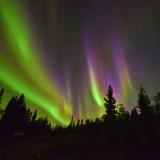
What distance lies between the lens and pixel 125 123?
43938mm

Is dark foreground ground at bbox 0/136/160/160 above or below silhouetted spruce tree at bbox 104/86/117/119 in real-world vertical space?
below

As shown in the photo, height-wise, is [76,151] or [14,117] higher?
[14,117]

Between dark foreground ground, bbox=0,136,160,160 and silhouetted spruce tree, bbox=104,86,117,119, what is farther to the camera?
silhouetted spruce tree, bbox=104,86,117,119

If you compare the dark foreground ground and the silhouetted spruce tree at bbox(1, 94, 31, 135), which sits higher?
the silhouetted spruce tree at bbox(1, 94, 31, 135)

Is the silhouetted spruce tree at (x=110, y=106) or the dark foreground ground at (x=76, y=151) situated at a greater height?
the silhouetted spruce tree at (x=110, y=106)

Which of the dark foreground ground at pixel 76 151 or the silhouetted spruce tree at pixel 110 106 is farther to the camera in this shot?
the silhouetted spruce tree at pixel 110 106

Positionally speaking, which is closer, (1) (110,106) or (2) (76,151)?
(2) (76,151)

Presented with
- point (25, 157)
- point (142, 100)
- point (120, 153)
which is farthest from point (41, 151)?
point (142, 100)

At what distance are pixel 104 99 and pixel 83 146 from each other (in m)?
31.5

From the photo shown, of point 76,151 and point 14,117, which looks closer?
point 76,151

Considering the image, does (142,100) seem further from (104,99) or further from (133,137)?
(133,137)

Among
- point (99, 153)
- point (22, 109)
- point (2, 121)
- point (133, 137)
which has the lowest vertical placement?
point (99, 153)

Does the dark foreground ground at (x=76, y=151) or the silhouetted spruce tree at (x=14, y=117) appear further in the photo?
the silhouetted spruce tree at (x=14, y=117)

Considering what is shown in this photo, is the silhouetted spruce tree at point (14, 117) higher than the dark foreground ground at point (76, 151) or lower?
higher
